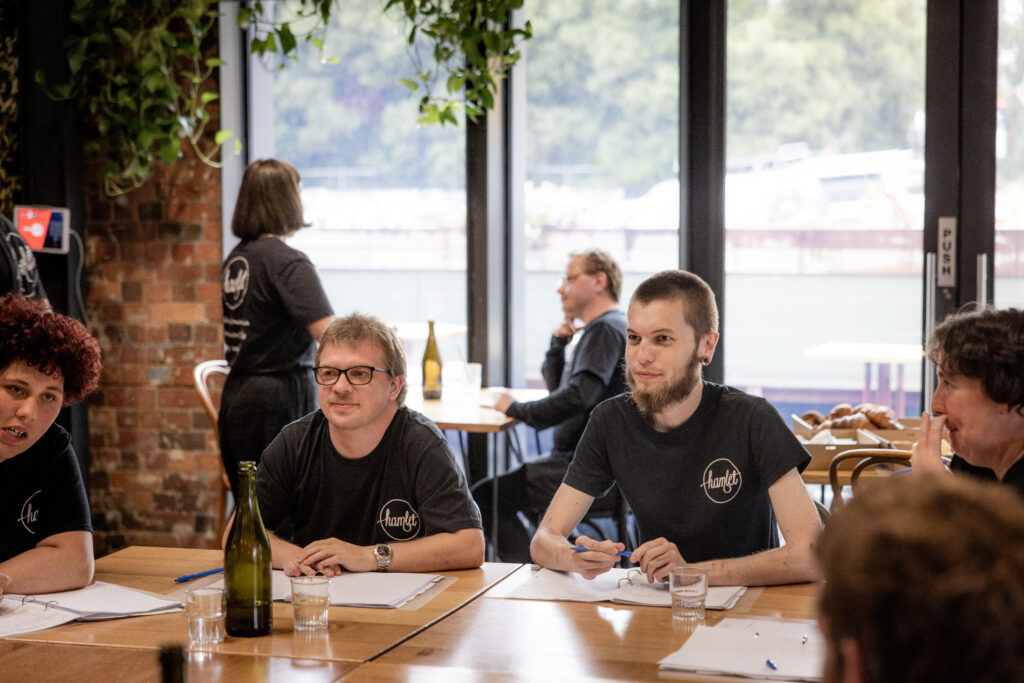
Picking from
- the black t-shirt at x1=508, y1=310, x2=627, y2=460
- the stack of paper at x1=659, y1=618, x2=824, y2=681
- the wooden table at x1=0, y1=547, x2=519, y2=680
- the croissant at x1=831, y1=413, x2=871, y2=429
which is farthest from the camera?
the black t-shirt at x1=508, y1=310, x2=627, y2=460

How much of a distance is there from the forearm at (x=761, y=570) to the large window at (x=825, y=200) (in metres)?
2.59

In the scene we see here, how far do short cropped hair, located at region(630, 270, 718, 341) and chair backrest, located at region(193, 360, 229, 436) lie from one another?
215 cm

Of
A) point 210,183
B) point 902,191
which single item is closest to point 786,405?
point 902,191

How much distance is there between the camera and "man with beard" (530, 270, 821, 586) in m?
2.26

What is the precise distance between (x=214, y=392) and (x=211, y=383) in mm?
98

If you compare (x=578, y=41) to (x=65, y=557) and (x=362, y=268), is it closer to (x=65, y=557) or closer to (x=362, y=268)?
(x=362, y=268)

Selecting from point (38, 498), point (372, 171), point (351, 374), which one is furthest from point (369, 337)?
point (372, 171)

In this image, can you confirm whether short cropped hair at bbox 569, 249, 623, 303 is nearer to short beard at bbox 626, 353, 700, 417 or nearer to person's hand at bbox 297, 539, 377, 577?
short beard at bbox 626, 353, 700, 417

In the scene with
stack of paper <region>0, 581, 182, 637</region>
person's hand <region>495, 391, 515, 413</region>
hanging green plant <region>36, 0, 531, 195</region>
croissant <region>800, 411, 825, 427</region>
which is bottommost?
stack of paper <region>0, 581, 182, 637</region>

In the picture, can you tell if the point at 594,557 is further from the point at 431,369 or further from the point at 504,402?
the point at 431,369

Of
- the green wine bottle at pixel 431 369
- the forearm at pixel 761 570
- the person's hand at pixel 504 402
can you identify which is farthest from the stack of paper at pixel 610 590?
the green wine bottle at pixel 431 369

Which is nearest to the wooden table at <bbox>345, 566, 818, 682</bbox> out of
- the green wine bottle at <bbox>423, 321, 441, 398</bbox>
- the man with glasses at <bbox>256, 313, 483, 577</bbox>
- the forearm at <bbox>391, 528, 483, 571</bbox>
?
the forearm at <bbox>391, 528, 483, 571</bbox>

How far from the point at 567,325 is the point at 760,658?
288 centimetres

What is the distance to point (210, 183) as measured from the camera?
15.1 ft
